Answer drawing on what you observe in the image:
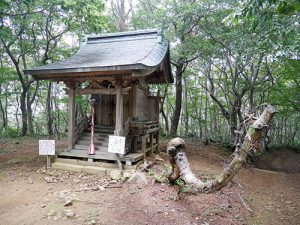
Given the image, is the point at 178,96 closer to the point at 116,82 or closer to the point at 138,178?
the point at 116,82

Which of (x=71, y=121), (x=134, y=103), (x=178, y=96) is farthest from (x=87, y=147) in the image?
(x=178, y=96)

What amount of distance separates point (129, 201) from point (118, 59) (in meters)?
4.21

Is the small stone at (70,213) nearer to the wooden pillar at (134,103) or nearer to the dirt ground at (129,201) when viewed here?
the dirt ground at (129,201)

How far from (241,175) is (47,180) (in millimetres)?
6160

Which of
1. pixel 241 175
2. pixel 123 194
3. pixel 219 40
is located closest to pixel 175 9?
pixel 219 40

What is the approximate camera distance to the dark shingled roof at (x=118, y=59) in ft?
21.3

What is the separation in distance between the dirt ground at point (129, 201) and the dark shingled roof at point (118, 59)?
9.81ft

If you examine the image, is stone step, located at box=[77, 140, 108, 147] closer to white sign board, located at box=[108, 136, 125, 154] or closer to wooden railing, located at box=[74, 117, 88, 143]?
wooden railing, located at box=[74, 117, 88, 143]

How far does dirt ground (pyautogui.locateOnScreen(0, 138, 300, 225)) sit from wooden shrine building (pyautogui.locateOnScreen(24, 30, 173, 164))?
1.37m

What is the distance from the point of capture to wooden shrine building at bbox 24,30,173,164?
689 centimetres

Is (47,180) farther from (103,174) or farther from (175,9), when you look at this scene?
(175,9)

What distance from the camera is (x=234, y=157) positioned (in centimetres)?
313

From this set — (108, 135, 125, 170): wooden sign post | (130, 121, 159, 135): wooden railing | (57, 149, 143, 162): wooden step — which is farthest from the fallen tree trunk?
(130, 121, 159, 135): wooden railing

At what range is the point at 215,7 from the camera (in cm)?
902
